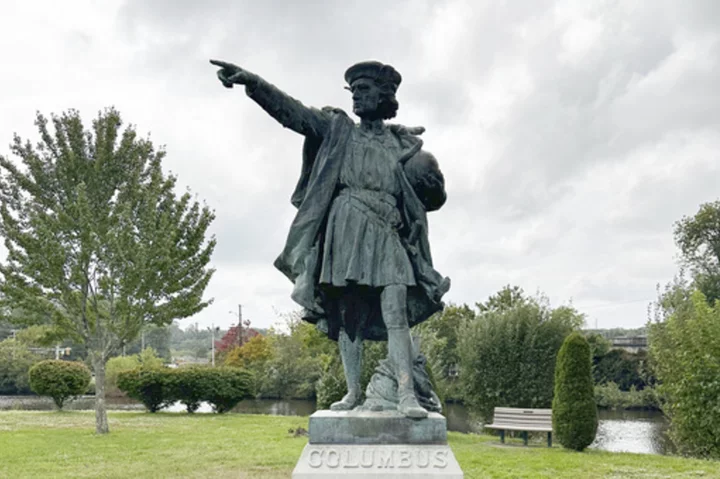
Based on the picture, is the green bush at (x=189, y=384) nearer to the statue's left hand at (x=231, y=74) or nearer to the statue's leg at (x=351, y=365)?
the statue's leg at (x=351, y=365)

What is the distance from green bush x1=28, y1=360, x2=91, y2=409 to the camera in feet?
72.2

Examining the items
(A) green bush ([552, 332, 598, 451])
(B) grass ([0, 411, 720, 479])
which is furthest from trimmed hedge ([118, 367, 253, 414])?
(A) green bush ([552, 332, 598, 451])

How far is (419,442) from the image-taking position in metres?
3.55

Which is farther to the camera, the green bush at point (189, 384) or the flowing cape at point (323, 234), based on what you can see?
the green bush at point (189, 384)

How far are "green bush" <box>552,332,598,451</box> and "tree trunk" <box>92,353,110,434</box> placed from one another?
31.9 ft

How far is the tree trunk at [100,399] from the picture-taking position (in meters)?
14.5

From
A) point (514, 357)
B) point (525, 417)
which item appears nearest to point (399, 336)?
point (525, 417)

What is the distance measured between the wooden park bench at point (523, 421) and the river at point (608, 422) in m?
1.38

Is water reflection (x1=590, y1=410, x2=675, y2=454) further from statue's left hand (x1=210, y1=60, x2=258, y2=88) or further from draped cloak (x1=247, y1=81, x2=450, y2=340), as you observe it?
statue's left hand (x1=210, y1=60, x2=258, y2=88)

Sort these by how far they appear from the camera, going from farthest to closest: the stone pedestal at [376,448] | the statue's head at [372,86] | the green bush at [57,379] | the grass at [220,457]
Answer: the green bush at [57,379]
the grass at [220,457]
the statue's head at [372,86]
the stone pedestal at [376,448]

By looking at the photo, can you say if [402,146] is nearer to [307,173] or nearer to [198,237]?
[307,173]

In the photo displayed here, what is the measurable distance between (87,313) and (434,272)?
49.8 ft

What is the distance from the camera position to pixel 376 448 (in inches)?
138

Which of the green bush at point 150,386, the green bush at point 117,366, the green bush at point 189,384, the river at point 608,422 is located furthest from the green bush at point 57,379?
the green bush at point 117,366
